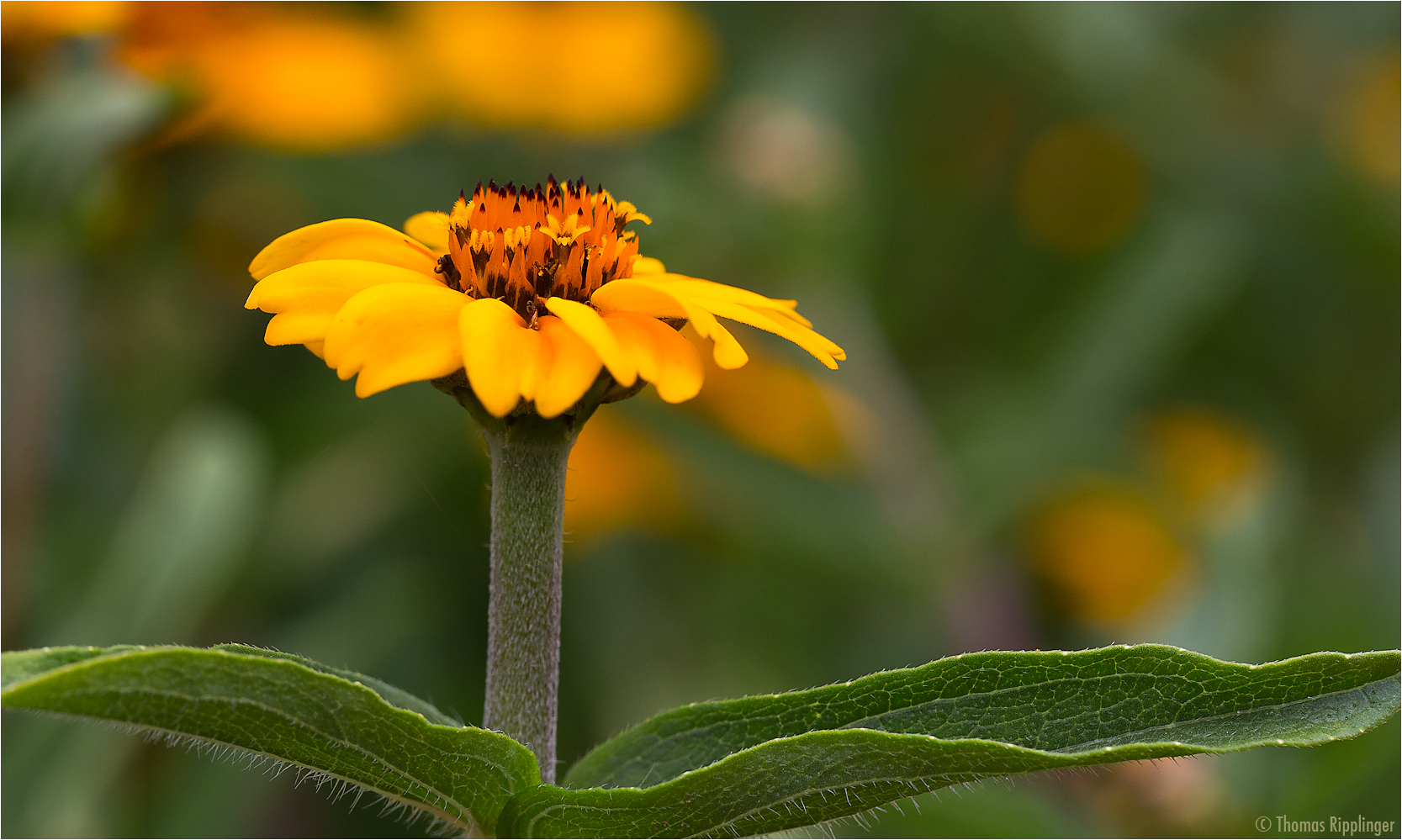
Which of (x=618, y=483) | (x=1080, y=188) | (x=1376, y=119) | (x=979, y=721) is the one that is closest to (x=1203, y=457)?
(x=1080, y=188)

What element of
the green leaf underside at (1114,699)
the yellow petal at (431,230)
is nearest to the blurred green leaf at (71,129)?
the yellow petal at (431,230)

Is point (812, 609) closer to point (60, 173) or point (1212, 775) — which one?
point (1212, 775)

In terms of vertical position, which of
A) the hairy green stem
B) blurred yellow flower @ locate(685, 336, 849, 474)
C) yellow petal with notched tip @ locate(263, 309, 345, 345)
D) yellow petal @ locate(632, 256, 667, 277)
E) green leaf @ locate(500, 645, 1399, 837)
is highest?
blurred yellow flower @ locate(685, 336, 849, 474)

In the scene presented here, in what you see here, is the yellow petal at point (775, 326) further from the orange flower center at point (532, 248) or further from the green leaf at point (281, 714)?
the green leaf at point (281, 714)

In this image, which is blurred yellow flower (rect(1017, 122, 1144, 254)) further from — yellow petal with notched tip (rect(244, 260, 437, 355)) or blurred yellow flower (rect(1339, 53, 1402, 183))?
yellow petal with notched tip (rect(244, 260, 437, 355))

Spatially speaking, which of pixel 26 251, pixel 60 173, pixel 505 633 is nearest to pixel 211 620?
pixel 26 251

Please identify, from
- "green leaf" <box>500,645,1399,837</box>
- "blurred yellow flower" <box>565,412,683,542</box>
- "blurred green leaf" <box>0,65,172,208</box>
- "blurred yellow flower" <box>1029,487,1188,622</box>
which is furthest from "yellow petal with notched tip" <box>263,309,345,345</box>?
"blurred yellow flower" <box>1029,487,1188,622</box>
